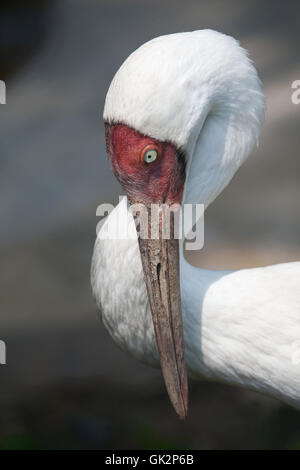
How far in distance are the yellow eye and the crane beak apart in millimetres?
154

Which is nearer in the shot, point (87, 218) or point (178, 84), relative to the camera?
point (178, 84)

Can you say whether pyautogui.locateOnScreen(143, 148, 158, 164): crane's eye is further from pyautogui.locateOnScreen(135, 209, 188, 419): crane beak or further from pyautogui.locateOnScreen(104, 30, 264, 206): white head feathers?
pyautogui.locateOnScreen(135, 209, 188, 419): crane beak

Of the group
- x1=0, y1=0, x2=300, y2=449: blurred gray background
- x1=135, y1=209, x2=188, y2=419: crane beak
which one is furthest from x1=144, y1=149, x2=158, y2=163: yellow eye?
x1=0, y1=0, x2=300, y2=449: blurred gray background

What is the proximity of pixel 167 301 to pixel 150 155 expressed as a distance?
0.37 metres

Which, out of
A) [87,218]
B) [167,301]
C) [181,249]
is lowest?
[167,301]

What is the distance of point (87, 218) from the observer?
151 inches

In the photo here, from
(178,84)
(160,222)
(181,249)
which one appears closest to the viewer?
(178,84)

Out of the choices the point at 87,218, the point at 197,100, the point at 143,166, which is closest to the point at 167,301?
the point at 143,166

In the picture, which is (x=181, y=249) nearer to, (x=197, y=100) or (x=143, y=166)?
(x=143, y=166)

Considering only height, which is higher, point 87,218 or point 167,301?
point 87,218

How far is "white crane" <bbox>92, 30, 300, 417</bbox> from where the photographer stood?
1.53 meters

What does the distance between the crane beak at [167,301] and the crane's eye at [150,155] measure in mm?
154

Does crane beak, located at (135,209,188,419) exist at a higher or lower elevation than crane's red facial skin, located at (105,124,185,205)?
lower
